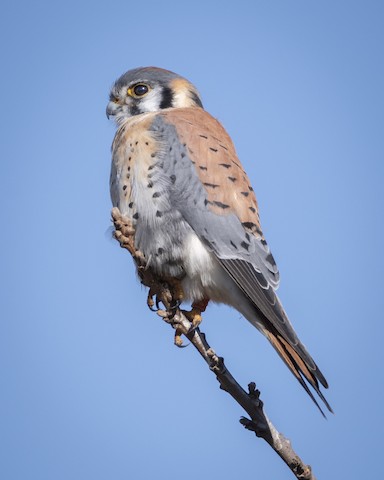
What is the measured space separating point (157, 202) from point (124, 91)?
46.4 inches

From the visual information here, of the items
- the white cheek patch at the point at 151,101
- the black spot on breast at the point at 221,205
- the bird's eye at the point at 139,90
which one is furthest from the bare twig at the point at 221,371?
the bird's eye at the point at 139,90

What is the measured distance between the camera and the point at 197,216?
11.3 feet

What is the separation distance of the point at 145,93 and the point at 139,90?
4 cm

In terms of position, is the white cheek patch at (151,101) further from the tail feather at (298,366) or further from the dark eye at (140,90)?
the tail feather at (298,366)

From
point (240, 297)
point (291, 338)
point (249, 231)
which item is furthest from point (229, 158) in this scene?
point (291, 338)

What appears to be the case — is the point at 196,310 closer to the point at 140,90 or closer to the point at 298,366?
the point at 298,366

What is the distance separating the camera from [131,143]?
Answer: 3.68 metres

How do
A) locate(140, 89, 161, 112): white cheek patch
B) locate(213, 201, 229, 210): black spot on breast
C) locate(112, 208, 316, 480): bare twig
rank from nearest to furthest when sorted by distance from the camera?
locate(112, 208, 316, 480): bare twig, locate(213, 201, 229, 210): black spot on breast, locate(140, 89, 161, 112): white cheek patch

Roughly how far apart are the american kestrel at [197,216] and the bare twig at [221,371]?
19 cm

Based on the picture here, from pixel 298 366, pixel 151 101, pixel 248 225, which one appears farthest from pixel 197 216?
pixel 151 101

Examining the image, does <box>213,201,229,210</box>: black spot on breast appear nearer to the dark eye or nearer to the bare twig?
the bare twig

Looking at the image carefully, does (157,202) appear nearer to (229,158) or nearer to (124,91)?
(229,158)

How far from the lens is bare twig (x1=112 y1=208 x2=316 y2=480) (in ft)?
8.01

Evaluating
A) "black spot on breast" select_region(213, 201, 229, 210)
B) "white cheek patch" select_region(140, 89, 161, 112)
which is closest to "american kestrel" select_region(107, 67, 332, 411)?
"black spot on breast" select_region(213, 201, 229, 210)
